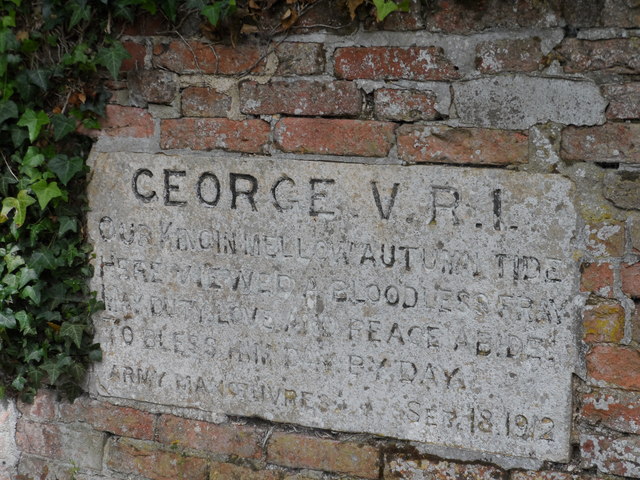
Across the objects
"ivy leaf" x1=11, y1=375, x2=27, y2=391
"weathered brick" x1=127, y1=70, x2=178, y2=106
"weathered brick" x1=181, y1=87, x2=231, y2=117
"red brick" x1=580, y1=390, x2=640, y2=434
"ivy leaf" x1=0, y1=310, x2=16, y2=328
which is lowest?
"ivy leaf" x1=11, y1=375, x2=27, y2=391

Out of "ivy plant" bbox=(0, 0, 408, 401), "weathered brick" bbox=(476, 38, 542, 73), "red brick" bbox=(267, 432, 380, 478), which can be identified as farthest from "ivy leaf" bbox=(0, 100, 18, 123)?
"weathered brick" bbox=(476, 38, 542, 73)

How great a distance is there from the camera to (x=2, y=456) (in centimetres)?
257

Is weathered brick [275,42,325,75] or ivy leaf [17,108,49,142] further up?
weathered brick [275,42,325,75]

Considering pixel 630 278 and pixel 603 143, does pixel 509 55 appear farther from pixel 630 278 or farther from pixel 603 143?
pixel 630 278

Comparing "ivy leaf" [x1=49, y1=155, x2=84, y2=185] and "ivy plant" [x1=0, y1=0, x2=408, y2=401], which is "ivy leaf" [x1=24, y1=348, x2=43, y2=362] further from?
"ivy leaf" [x1=49, y1=155, x2=84, y2=185]

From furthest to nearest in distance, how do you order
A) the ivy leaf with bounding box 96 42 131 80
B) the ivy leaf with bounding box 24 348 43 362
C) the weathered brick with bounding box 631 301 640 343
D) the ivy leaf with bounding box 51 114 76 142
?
the ivy leaf with bounding box 24 348 43 362, the ivy leaf with bounding box 51 114 76 142, the ivy leaf with bounding box 96 42 131 80, the weathered brick with bounding box 631 301 640 343

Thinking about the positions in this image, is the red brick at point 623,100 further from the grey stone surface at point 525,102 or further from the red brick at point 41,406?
the red brick at point 41,406

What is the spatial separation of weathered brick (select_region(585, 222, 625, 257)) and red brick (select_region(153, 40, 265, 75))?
1055 mm

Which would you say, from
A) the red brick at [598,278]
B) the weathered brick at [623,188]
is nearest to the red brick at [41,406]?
the red brick at [598,278]

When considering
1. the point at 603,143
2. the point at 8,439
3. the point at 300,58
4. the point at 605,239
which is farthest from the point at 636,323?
the point at 8,439

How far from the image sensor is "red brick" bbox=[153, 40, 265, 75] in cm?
210

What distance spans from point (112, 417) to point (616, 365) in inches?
64.6

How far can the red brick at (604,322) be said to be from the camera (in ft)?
6.22

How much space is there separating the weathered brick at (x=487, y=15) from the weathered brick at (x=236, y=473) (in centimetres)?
148
